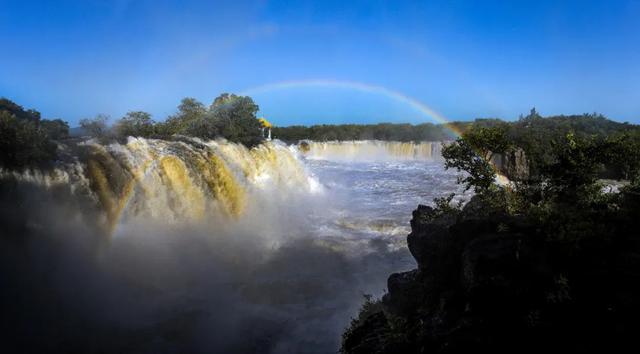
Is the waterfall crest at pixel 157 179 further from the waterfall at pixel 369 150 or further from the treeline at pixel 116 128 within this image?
the waterfall at pixel 369 150

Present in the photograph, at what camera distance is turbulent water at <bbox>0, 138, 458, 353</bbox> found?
9.82 m

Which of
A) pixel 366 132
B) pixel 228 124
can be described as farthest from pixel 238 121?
pixel 366 132

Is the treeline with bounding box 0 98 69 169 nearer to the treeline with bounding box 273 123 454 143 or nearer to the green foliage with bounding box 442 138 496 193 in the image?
the green foliage with bounding box 442 138 496 193

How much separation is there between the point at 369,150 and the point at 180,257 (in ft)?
181

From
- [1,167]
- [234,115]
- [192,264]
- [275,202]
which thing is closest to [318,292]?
[192,264]

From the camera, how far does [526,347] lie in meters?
4.54

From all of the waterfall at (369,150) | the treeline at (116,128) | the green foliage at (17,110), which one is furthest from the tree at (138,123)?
the waterfall at (369,150)

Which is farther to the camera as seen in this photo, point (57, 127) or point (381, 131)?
point (381, 131)

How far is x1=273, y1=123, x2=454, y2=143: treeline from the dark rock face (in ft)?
234

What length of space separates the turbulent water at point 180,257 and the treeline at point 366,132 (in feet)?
190

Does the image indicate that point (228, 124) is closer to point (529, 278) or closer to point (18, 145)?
point (18, 145)

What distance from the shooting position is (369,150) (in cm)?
6738

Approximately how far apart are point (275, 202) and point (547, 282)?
19.9 metres

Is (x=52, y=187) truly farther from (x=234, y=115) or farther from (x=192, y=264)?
(x=234, y=115)
